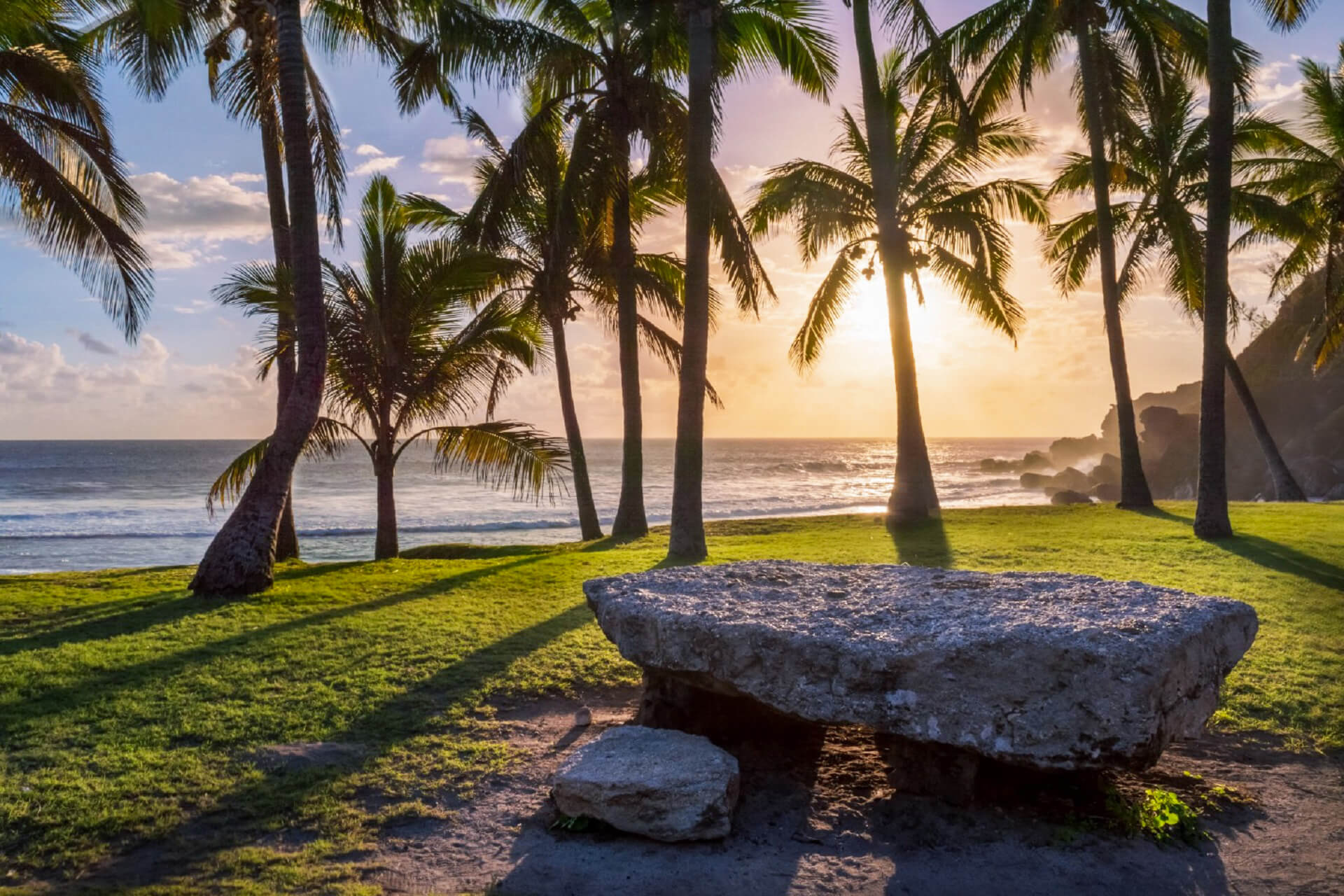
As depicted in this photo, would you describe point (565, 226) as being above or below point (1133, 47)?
below

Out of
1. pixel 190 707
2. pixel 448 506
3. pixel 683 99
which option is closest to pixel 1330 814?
pixel 190 707

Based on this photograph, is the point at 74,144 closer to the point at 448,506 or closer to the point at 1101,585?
the point at 1101,585

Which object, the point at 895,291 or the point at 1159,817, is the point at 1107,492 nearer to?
the point at 895,291

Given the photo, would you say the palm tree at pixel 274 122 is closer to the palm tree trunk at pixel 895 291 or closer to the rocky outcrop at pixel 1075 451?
the palm tree trunk at pixel 895 291

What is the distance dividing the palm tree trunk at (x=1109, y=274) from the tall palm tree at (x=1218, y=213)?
10.4 feet

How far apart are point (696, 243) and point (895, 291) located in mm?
5234

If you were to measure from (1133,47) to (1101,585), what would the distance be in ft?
47.8

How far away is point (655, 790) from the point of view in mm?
3971

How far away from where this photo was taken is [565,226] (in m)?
12.7

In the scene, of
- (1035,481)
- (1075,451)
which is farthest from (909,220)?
(1075,451)

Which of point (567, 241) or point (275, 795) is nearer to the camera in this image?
point (275, 795)

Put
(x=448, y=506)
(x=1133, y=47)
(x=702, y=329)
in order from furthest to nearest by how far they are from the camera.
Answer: (x=448, y=506) < (x=1133, y=47) < (x=702, y=329)

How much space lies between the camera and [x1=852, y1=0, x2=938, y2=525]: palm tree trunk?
14.9m

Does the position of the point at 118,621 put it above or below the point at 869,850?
above
